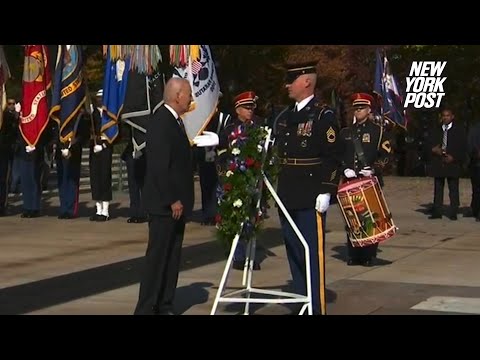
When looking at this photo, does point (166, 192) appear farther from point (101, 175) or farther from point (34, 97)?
point (34, 97)

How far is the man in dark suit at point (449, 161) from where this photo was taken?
16.7 m

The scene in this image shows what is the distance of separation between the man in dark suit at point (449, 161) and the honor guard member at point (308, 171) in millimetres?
8857

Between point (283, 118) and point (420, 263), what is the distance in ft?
13.1

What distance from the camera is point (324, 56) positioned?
3281 centimetres

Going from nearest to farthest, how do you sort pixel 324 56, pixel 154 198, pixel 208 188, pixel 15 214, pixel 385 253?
pixel 154 198 < pixel 385 253 < pixel 208 188 < pixel 15 214 < pixel 324 56

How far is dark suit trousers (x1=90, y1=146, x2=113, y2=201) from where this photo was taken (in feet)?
51.3

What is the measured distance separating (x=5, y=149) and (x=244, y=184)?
9.46m

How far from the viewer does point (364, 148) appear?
11086 mm

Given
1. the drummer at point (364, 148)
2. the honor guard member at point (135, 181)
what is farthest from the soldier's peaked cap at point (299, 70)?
the honor guard member at point (135, 181)

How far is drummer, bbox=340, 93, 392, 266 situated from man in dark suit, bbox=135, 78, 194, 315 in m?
3.35

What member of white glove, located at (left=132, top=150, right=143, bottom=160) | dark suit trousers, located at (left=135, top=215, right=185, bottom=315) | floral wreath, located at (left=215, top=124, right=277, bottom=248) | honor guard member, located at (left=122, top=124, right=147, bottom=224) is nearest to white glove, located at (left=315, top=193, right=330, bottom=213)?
floral wreath, located at (left=215, top=124, right=277, bottom=248)

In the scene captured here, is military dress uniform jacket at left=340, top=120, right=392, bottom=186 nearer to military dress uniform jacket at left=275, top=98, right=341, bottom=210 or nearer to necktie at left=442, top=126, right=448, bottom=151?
military dress uniform jacket at left=275, top=98, right=341, bottom=210
